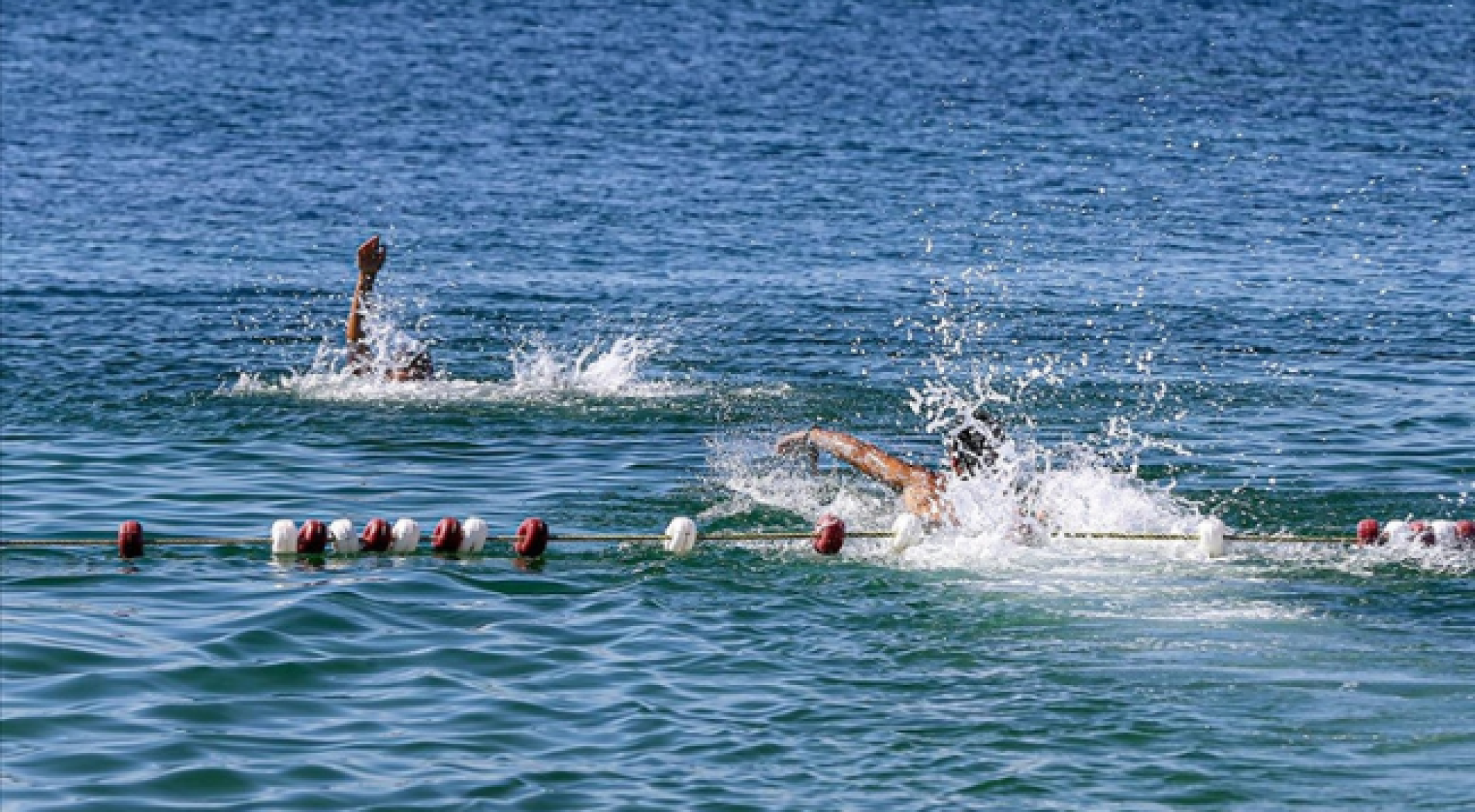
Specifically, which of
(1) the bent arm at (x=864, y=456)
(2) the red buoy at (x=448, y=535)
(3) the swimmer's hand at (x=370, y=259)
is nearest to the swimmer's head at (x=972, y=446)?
(1) the bent arm at (x=864, y=456)

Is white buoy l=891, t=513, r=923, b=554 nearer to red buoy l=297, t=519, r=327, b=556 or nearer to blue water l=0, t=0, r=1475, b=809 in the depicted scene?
blue water l=0, t=0, r=1475, b=809

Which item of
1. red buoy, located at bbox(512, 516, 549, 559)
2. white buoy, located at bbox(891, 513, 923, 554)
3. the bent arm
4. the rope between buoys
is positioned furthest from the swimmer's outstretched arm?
white buoy, located at bbox(891, 513, 923, 554)

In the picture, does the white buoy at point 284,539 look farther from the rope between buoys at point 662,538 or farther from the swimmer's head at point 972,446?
the swimmer's head at point 972,446

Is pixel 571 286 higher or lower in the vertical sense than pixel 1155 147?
lower

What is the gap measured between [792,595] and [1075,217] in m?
17.5

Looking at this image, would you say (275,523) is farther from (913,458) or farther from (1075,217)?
(1075,217)

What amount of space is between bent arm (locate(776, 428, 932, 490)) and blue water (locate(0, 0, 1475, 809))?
2.24 ft

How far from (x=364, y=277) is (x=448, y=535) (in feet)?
18.1

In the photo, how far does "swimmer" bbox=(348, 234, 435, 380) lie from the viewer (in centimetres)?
1983

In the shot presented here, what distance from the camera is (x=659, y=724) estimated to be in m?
11.5

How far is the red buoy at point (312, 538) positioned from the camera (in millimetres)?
14805

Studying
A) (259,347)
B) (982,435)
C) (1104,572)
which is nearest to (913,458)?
(982,435)

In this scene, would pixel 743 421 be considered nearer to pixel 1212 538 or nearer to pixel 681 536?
pixel 681 536

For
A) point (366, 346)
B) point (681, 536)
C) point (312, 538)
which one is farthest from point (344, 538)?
point (366, 346)
